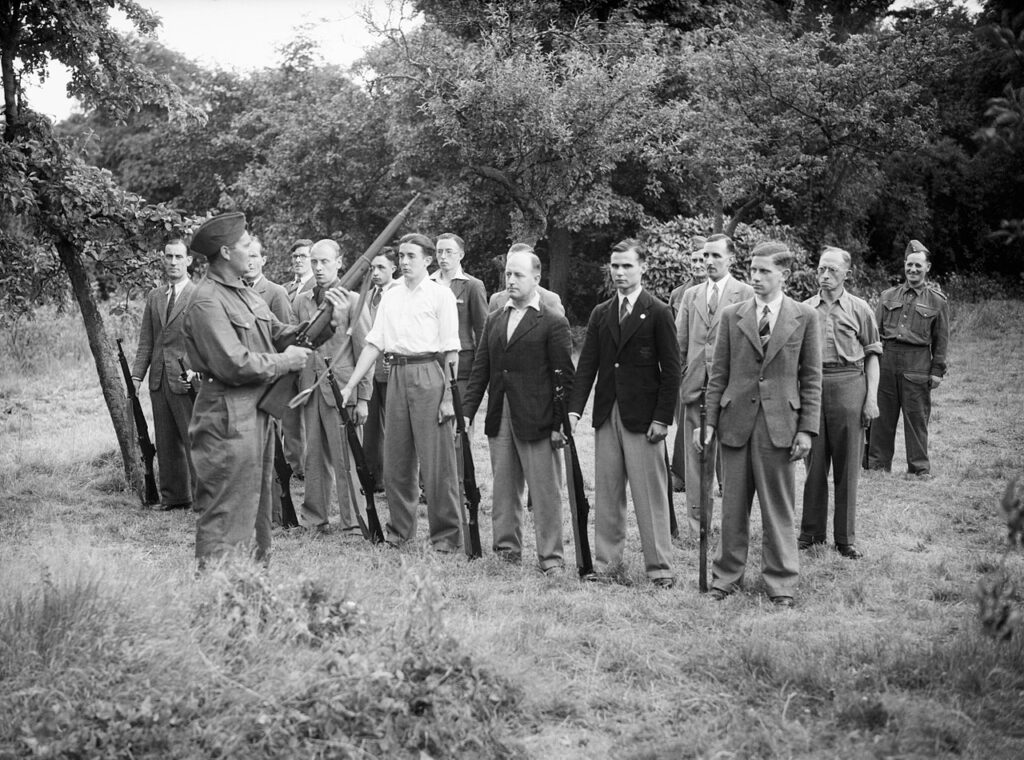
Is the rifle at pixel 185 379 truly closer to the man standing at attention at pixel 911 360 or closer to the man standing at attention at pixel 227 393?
the man standing at attention at pixel 227 393

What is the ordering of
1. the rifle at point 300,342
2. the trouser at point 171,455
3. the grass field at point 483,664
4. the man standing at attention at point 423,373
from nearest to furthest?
the grass field at point 483,664, the rifle at point 300,342, the man standing at attention at point 423,373, the trouser at point 171,455

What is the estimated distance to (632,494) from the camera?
6988mm

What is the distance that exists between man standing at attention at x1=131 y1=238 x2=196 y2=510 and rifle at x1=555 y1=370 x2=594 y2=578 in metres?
3.71

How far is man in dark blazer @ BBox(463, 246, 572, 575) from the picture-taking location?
24.0ft

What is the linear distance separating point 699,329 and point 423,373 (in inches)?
99.1

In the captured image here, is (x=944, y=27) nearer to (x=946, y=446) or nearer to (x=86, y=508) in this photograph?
(x=946, y=446)

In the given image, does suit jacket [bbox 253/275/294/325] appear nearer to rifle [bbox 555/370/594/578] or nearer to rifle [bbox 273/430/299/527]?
rifle [bbox 273/430/299/527]

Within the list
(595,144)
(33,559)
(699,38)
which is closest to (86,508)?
(33,559)

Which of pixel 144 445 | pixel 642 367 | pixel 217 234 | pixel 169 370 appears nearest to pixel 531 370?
pixel 642 367

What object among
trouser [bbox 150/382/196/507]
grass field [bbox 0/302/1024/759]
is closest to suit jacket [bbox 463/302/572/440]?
grass field [bbox 0/302/1024/759]

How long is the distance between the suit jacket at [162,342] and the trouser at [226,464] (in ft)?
10.2

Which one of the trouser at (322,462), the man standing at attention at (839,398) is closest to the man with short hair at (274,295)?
the trouser at (322,462)

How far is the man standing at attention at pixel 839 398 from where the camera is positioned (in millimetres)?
7898

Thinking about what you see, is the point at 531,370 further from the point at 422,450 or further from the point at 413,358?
the point at 422,450
